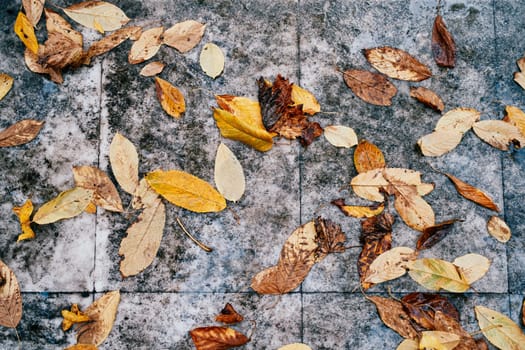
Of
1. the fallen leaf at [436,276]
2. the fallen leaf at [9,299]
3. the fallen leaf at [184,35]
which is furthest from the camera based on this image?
the fallen leaf at [184,35]

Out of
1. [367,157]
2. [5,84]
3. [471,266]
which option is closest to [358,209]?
[367,157]

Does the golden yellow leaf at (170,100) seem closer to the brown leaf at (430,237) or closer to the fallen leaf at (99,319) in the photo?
the fallen leaf at (99,319)

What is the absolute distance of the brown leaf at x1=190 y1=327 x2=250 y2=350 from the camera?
1.91 meters

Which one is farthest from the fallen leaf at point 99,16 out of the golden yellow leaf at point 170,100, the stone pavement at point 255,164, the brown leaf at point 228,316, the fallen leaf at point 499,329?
the fallen leaf at point 499,329

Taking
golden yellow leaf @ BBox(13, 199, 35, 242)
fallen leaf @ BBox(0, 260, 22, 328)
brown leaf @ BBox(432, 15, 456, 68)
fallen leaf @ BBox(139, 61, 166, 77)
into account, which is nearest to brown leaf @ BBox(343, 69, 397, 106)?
brown leaf @ BBox(432, 15, 456, 68)

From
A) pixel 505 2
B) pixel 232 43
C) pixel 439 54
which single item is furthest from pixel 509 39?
pixel 232 43

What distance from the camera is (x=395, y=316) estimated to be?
6.46ft

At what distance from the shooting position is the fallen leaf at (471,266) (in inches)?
79.1

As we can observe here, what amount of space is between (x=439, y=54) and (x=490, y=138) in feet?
1.42

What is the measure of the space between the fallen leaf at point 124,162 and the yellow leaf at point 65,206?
0.44ft

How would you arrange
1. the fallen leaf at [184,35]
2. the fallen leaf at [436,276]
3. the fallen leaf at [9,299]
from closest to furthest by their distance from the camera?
the fallen leaf at [9,299] < the fallen leaf at [436,276] < the fallen leaf at [184,35]

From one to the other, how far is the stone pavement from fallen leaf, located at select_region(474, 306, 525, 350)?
0.04 metres

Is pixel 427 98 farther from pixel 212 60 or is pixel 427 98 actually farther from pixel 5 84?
pixel 5 84

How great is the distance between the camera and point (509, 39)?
2.21 meters
